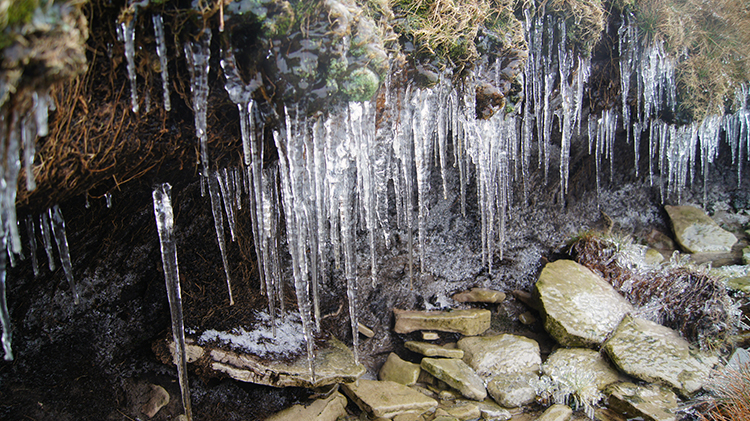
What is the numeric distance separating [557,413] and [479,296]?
2.06 m

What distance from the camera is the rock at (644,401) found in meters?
4.18

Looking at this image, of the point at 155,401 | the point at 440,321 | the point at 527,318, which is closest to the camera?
the point at 155,401

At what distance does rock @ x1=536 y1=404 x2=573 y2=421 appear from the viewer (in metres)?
4.29

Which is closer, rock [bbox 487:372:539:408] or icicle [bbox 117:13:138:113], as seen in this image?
icicle [bbox 117:13:138:113]

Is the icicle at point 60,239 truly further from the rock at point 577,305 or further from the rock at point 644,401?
the rock at point 577,305

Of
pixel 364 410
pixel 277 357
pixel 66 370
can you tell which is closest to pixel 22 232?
pixel 66 370

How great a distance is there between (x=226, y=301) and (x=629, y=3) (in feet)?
18.7

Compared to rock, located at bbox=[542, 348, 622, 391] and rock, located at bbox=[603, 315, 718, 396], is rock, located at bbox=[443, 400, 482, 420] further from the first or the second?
rock, located at bbox=[603, 315, 718, 396]

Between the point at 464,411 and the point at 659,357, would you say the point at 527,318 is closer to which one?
the point at 659,357

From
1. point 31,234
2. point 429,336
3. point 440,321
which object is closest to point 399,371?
point 429,336

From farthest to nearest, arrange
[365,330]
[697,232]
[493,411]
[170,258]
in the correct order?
[697,232]
[365,330]
[493,411]
[170,258]

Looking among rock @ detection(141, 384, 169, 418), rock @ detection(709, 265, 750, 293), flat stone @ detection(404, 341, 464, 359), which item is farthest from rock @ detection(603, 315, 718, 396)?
rock @ detection(141, 384, 169, 418)

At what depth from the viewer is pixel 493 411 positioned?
460cm

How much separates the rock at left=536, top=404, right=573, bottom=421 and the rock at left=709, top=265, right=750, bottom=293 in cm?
352
